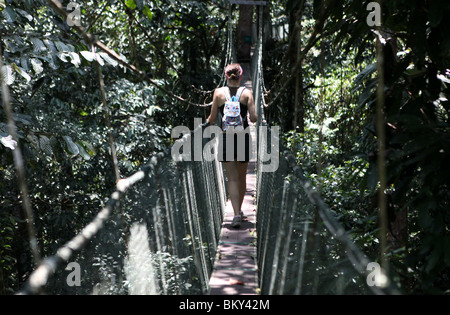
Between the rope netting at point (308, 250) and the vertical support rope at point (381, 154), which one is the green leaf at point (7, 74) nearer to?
the rope netting at point (308, 250)

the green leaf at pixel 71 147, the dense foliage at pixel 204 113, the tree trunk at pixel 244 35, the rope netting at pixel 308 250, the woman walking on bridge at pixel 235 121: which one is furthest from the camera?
the tree trunk at pixel 244 35

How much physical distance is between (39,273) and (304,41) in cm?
879

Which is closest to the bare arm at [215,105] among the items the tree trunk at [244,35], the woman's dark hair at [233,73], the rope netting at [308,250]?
the woman's dark hair at [233,73]

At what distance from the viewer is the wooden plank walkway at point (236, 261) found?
2404 millimetres

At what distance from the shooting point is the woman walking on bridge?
3141 millimetres

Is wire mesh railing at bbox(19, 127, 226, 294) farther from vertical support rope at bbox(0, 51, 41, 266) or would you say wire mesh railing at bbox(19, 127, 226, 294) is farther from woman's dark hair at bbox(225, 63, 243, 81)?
woman's dark hair at bbox(225, 63, 243, 81)

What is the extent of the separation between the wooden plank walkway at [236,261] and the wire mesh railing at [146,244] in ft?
0.18

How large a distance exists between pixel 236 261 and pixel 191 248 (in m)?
0.46

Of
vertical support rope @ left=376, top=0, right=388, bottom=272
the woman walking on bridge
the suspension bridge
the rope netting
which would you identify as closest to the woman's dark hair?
the woman walking on bridge

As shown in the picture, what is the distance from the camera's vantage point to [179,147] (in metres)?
2.46

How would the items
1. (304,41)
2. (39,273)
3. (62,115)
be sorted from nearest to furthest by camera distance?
(39,273) → (62,115) → (304,41)

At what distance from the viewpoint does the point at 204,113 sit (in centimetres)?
482
